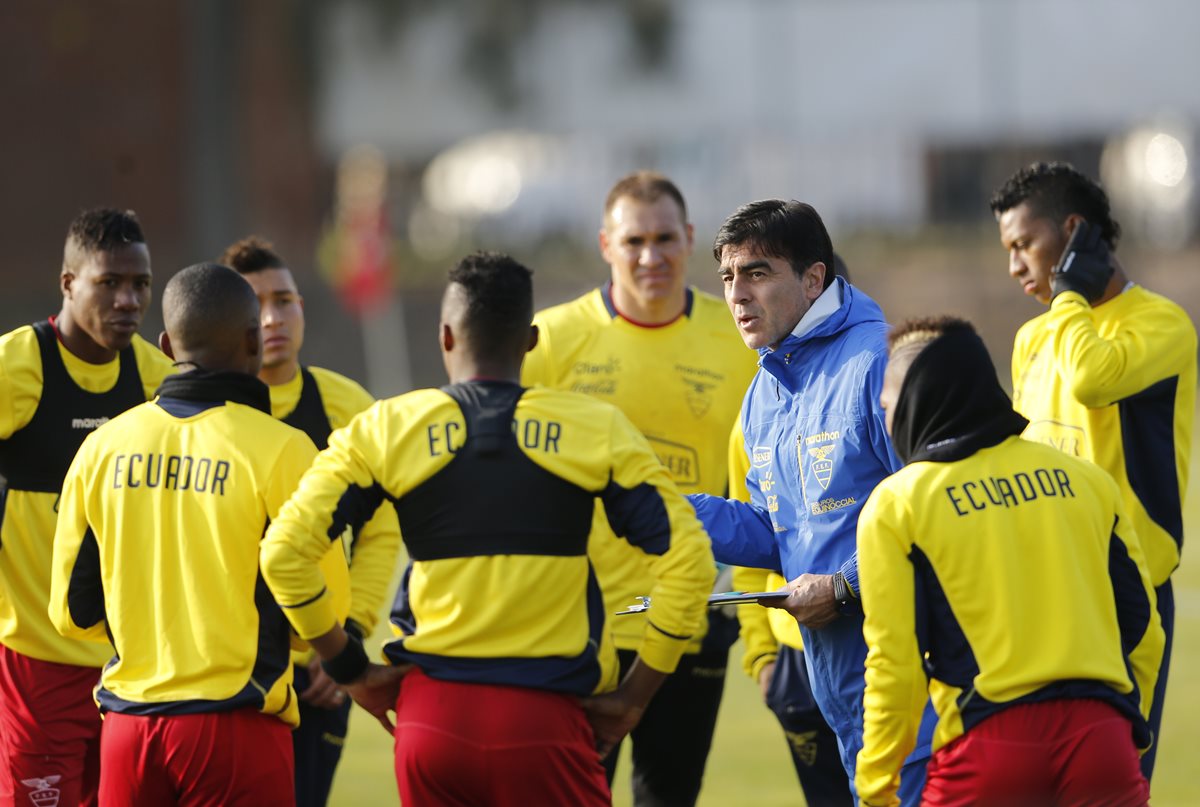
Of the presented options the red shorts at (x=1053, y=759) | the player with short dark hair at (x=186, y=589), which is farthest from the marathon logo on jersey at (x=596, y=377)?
the red shorts at (x=1053, y=759)

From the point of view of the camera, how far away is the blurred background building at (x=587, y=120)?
26859 millimetres

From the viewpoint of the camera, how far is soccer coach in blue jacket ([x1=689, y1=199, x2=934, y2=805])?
4.39m

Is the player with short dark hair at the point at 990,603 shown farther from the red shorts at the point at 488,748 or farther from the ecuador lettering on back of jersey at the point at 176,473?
the ecuador lettering on back of jersey at the point at 176,473

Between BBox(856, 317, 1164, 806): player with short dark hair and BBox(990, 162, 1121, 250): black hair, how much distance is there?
1.73 m

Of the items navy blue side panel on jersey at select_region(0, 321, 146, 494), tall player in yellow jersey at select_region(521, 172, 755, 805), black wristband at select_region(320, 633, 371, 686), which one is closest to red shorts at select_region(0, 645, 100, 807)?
navy blue side panel on jersey at select_region(0, 321, 146, 494)

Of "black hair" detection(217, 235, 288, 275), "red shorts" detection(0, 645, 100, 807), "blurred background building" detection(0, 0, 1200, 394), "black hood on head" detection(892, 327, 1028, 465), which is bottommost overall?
"red shorts" detection(0, 645, 100, 807)

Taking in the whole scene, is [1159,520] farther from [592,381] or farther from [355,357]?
[355,357]

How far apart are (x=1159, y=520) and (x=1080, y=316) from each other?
0.71 m

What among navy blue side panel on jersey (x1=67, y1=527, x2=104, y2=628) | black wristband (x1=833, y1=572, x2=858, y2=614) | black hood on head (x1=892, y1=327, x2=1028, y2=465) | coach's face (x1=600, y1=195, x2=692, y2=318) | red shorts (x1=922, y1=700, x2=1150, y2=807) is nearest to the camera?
red shorts (x1=922, y1=700, x2=1150, y2=807)

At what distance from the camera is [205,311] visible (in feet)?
14.0

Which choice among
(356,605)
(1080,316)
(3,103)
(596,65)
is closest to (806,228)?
(1080,316)

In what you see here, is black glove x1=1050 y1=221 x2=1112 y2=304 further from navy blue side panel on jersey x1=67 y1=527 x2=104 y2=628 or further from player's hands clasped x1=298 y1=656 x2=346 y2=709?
navy blue side panel on jersey x1=67 y1=527 x2=104 y2=628

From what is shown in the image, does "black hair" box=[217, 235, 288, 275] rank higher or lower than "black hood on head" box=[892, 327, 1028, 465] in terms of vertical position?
higher

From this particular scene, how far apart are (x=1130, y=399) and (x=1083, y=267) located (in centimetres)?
47
